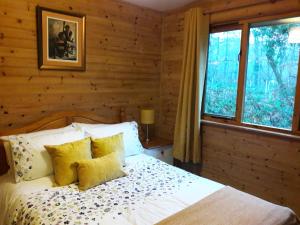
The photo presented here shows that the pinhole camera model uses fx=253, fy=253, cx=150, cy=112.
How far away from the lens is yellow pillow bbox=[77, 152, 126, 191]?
196cm

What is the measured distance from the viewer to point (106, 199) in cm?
180

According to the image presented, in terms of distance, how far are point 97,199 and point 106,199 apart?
0.06 m

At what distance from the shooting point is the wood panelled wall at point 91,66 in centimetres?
232

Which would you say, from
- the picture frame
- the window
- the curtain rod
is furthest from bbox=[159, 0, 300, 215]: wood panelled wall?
the picture frame

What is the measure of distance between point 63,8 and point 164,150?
1.98m

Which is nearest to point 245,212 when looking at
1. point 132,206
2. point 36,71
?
point 132,206

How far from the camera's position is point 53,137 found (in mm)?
2223

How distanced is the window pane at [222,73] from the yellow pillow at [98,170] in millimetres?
1474

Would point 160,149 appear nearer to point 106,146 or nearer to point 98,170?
point 106,146

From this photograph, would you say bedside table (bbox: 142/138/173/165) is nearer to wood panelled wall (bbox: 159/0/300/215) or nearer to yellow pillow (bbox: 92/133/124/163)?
wood panelled wall (bbox: 159/0/300/215)

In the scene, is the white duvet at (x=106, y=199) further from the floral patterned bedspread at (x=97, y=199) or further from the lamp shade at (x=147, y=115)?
the lamp shade at (x=147, y=115)

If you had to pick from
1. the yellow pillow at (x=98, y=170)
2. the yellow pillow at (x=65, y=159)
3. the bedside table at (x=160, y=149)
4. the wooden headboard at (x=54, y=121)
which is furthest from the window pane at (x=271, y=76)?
the yellow pillow at (x=65, y=159)

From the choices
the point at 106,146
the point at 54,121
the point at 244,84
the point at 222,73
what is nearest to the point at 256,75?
the point at 244,84

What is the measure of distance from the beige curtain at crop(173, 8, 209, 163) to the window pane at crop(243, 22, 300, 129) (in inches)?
20.4
